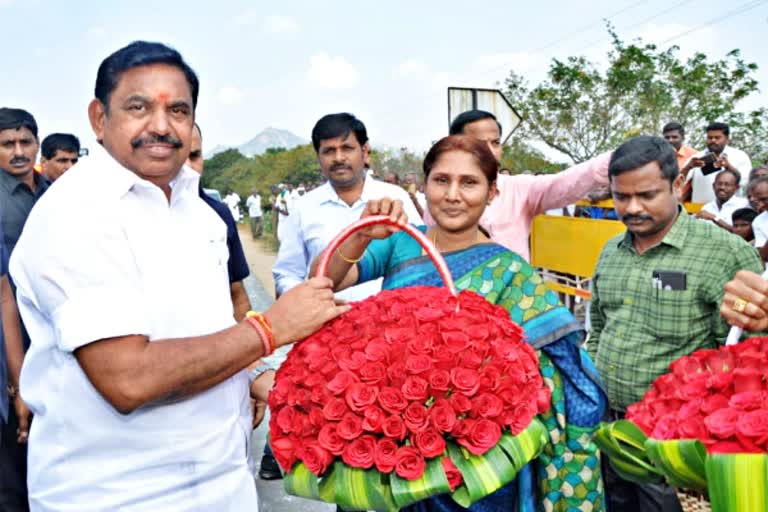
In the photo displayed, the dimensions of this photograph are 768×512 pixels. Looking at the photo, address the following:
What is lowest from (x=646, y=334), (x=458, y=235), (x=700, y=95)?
(x=646, y=334)

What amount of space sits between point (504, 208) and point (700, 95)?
61.2ft

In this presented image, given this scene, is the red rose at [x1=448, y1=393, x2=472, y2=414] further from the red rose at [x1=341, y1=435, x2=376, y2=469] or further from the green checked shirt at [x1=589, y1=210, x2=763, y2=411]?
Result: the green checked shirt at [x1=589, y1=210, x2=763, y2=411]

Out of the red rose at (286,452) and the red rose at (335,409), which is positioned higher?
the red rose at (335,409)

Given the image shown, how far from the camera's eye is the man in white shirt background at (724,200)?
23.9ft

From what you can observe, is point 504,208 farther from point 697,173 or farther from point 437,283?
point 697,173

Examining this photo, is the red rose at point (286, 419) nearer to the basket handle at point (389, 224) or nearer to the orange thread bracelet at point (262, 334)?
the orange thread bracelet at point (262, 334)

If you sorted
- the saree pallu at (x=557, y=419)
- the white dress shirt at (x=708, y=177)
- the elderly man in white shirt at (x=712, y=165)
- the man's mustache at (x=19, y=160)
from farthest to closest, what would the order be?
the white dress shirt at (x=708, y=177), the elderly man in white shirt at (x=712, y=165), the man's mustache at (x=19, y=160), the saree pallu at (x=557, y=419)

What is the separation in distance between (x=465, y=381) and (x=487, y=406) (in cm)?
8

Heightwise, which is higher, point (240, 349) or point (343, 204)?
point (343, 204)

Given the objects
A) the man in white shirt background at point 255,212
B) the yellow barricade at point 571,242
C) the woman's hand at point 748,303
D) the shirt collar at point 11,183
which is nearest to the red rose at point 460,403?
the woman's hand at point 748,303

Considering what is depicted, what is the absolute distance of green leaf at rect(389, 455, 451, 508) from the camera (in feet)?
5.40

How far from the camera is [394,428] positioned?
66.2 inches

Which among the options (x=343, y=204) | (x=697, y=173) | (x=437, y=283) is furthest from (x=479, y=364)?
(x=697, y=173)

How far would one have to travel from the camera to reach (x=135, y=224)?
1.88 metres
